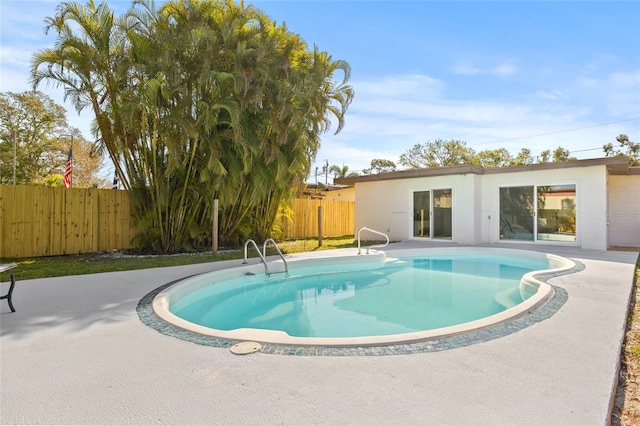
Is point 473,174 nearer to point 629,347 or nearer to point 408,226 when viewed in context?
point 408,226

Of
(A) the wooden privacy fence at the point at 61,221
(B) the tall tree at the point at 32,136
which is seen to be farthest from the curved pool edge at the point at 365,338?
(B) the tall tree at the point at 32,136

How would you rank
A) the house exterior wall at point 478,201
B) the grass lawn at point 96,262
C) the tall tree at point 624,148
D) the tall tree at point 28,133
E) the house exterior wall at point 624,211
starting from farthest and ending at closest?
the tall tree at point 624,148 → the tall tree at point 28,133 → the house exterior wall at point 624,211 → the house exterior wall at point 478,201 → the grass lawn at point 96,262

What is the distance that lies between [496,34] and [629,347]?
10064mm

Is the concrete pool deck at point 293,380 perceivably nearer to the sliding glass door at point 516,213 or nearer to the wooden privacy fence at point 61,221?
the wooden privacy fence at point 61,221

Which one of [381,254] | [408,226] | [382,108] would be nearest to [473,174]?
[408,226]

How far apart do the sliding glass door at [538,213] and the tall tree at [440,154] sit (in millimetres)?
17945

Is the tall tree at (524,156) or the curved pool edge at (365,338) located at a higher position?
the tall tree at (524,156)

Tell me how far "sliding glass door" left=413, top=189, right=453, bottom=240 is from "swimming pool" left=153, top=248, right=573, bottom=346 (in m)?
3.68

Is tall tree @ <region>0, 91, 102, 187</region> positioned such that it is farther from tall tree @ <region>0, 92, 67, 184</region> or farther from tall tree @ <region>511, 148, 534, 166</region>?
A: tall tree @ <region>511, 148, 534, 166</region>

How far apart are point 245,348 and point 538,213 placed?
457 inches

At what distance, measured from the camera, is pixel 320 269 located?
8.12 m

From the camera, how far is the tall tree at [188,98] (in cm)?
807

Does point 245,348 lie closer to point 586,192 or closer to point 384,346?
point 384,346

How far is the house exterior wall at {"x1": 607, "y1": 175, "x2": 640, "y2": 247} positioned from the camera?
1202 cm
